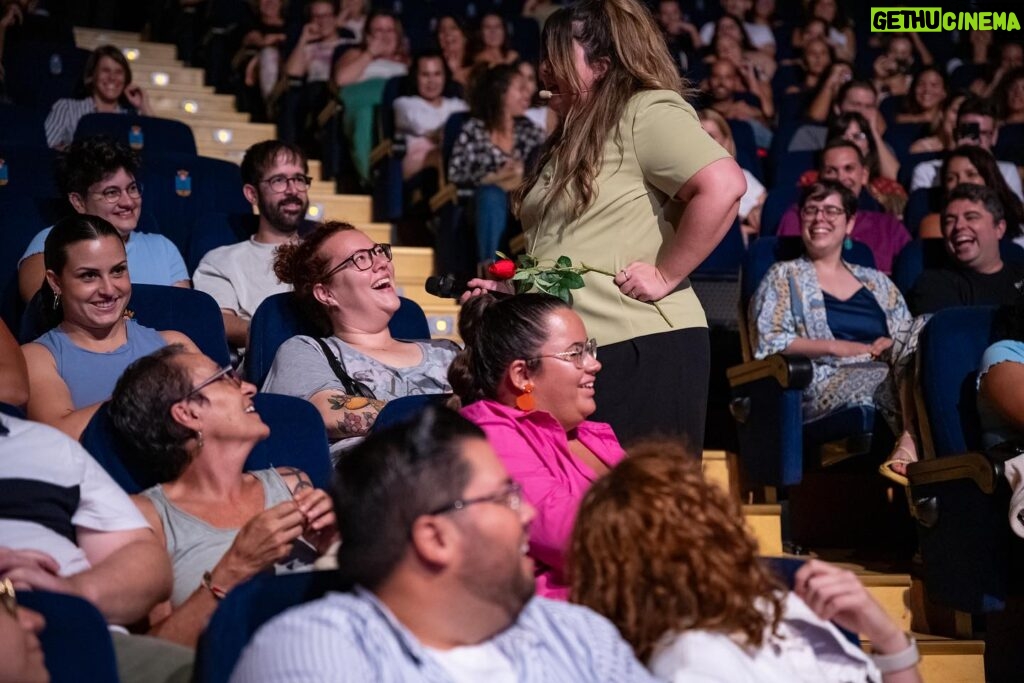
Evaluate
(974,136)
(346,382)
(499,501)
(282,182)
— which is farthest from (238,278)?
(974,136)

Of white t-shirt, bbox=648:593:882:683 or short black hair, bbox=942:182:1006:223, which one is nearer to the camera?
white t-shirt, bbox=648:593:882:683

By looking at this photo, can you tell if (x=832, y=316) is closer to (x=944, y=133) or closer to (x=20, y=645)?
(x=944, y=133)

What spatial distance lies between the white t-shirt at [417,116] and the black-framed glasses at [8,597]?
12.0 ft

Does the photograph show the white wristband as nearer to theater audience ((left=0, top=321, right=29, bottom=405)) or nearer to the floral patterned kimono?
theater audience ((left=0, top=321, right=29, bottom=405))

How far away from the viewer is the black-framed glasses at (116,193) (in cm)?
329

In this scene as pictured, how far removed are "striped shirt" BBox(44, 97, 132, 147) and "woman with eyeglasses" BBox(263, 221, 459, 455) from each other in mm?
1796

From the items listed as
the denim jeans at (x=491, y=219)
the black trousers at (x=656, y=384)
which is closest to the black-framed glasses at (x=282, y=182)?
the denim jeans at (x=491, y=219)

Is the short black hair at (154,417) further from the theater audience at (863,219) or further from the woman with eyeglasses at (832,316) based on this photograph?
the theater audience at (863,219)

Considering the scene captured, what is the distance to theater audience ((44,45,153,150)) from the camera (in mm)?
4383

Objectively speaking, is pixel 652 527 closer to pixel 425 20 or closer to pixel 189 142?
pixel 189 142

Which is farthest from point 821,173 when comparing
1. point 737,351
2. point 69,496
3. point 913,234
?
point 69,496

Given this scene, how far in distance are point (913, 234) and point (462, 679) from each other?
371 centimetres

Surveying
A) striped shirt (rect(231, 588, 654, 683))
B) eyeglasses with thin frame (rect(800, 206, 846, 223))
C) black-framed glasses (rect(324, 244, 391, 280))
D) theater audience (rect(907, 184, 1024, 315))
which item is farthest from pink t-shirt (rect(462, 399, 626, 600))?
theater audience (rect(907, 184, 1024, 315))

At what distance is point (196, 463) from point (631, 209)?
80cm
